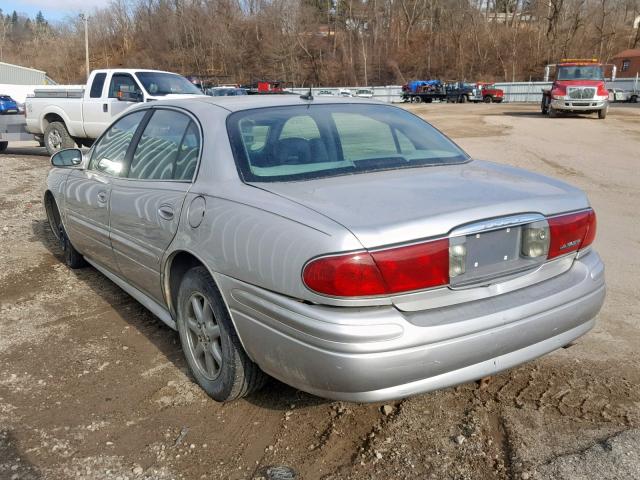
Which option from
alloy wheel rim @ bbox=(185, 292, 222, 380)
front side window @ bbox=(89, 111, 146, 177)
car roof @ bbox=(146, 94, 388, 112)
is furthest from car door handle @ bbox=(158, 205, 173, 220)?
front side window @ bbox=(89, 111, 146, 177)

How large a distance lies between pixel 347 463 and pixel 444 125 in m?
22.1

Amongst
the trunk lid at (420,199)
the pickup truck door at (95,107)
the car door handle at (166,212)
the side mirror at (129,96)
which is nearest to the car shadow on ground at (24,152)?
the pickup truck door at (95,107)

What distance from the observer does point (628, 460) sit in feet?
8.34

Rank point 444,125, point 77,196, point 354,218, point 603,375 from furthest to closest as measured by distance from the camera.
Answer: point 444,125 → point 77,196 → point 603,375 → point 354,218

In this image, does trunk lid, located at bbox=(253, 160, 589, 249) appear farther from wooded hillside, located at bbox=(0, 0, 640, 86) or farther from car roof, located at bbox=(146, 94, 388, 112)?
wooded hillside, located at bbox=(0, 0, 640, 86)

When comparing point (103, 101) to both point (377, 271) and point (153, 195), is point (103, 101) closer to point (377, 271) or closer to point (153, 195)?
point (153, 195)

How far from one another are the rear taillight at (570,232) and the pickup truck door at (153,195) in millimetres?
1882

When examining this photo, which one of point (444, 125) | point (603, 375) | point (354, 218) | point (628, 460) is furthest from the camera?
point (444, 125)

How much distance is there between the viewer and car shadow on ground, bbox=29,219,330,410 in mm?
3172

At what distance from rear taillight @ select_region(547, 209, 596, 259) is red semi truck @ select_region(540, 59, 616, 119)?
23030 millimetres

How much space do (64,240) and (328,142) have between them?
3342 mm

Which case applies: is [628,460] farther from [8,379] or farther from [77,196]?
[77,196]

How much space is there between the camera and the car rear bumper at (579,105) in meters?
23.3

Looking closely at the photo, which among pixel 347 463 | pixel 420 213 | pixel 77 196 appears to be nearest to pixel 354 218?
pixel 420 213
